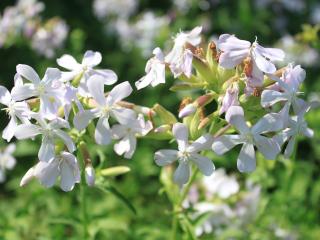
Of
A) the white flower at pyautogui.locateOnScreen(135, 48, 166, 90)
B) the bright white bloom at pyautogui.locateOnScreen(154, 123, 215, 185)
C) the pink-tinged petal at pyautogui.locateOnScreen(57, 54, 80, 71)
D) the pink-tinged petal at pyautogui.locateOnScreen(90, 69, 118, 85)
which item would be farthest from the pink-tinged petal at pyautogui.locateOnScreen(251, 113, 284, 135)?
the pink-tinged petal at pyautogui.locateOnScreen(57, 54, 80, 71)

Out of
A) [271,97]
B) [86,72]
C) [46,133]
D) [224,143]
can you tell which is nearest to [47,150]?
[46,133]

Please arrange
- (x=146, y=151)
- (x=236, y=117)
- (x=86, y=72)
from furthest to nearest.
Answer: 1. (x=146, y=151)
2. (x=86, y=72)
3. (x=236, y=117)

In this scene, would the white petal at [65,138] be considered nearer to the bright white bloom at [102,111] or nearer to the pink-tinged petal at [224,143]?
the bright white bloom at [102,111]

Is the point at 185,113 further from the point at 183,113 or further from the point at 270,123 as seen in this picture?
the point at 270,123

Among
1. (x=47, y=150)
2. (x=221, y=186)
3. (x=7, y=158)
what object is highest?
(x=47, y=150)

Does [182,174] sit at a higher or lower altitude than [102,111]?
lower

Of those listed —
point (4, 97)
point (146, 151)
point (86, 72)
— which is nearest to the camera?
point (4, 97)

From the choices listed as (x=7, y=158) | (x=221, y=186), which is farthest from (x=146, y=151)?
(x=7, y=158)

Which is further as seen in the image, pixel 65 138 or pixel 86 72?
pixel 86 72
